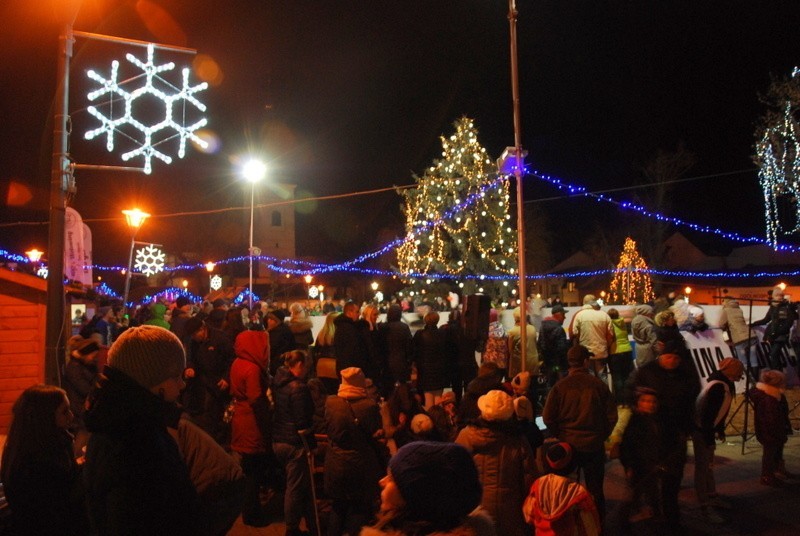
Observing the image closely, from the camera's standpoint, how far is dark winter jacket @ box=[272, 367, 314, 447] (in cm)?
566

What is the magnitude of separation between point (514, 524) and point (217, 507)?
256 cm

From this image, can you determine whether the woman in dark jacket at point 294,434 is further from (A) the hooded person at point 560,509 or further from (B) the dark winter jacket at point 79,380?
(A) the hooded person at point 560,509

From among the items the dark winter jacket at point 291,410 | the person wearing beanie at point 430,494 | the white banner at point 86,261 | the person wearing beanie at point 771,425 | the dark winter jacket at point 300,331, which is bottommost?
the person wearing beanie at point 771,425

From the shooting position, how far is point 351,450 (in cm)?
500

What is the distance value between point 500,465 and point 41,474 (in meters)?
2.89

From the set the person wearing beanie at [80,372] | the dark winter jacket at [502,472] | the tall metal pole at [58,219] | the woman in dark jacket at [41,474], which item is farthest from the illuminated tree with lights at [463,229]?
the woman in dark jacket at [41,474]

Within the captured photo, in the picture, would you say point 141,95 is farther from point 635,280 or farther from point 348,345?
point 635,280

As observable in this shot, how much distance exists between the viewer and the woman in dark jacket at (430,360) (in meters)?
8.98

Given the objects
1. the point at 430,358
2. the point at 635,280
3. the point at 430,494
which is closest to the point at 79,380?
the point at 430,358

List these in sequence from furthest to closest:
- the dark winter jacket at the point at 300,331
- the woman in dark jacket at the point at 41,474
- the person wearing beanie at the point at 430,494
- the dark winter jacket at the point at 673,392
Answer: the dark winter jacket at the point at 300,331
the dark winter jacket at the point at 673,392
the woman in dark jacket at the point at 41,474
the person wearing beanie at the point at 430,494

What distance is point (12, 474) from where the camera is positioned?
3.27 metres

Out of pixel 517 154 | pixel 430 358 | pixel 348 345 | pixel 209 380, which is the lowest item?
pixel 209 380

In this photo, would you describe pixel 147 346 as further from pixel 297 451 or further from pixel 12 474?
pixel 297 451

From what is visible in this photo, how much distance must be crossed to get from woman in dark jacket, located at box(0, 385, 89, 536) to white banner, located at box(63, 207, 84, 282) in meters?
5.97
